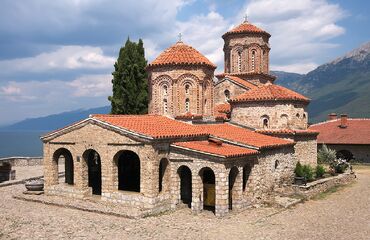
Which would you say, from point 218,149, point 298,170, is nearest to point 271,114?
point 298,170

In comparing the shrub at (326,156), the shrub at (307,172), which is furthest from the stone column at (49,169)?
the shrub at (326,156)

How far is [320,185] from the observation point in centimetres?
2234

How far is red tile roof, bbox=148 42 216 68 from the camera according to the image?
23.0 m

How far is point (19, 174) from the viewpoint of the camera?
95.0ft

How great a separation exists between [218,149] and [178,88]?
6.52 m

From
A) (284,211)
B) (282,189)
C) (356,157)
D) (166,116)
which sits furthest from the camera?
(356,157)

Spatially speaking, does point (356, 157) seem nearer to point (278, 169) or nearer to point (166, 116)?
point (278, 169)

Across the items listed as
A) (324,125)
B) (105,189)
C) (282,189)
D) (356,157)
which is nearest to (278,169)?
(282,189)

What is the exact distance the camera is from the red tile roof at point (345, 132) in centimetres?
3556

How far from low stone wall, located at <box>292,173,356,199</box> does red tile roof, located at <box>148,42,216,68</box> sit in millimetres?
8671

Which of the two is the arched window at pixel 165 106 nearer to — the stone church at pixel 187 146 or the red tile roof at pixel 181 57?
the stone church at pixel 187 146

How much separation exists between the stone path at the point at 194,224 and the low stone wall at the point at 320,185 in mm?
1753

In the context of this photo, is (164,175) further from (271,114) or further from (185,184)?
(271,114)

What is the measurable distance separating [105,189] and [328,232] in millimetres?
9890
